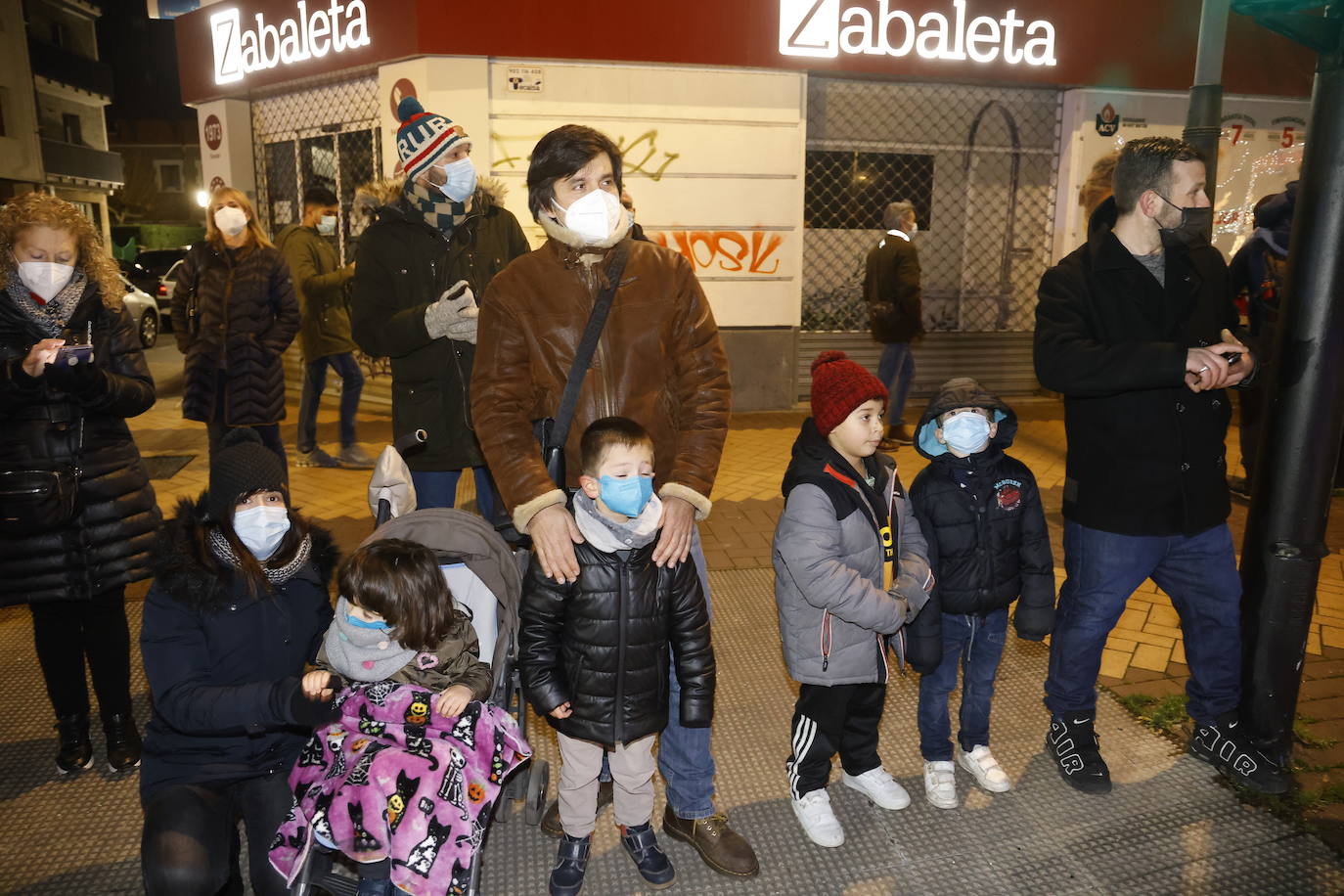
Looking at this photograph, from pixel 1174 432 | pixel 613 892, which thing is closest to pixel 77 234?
pixel 613 892

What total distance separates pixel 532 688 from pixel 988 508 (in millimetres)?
1591

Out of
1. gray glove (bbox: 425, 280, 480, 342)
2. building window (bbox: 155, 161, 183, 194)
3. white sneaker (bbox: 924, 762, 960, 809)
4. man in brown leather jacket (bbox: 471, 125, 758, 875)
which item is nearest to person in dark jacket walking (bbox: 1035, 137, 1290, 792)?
white sneaker (bbox: 924, 762, 960, 809)

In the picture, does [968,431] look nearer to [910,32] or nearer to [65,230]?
[65,230]

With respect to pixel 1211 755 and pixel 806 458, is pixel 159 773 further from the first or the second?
pixel 1211 755

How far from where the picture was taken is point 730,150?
893 cm

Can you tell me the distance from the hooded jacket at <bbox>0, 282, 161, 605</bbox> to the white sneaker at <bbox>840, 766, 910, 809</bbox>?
100 inches

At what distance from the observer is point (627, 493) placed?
2.57 meters

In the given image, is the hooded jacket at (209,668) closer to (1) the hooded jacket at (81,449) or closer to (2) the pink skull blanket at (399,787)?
(2) the pink skull blanket at (399,787)

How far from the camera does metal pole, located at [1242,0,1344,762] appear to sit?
310 cm

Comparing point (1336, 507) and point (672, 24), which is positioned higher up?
point (672, 24)

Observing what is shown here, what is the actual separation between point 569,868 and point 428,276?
2.16 m

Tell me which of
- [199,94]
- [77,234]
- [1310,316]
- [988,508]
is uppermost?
[199,94]

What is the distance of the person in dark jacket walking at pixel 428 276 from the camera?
11.7ft

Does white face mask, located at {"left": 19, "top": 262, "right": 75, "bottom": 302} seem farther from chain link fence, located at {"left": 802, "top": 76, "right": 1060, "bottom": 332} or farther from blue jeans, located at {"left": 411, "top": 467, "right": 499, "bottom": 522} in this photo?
chain link fence, located at {"left": 802, "top": 76, "right": 1060, "bottom": 332}
